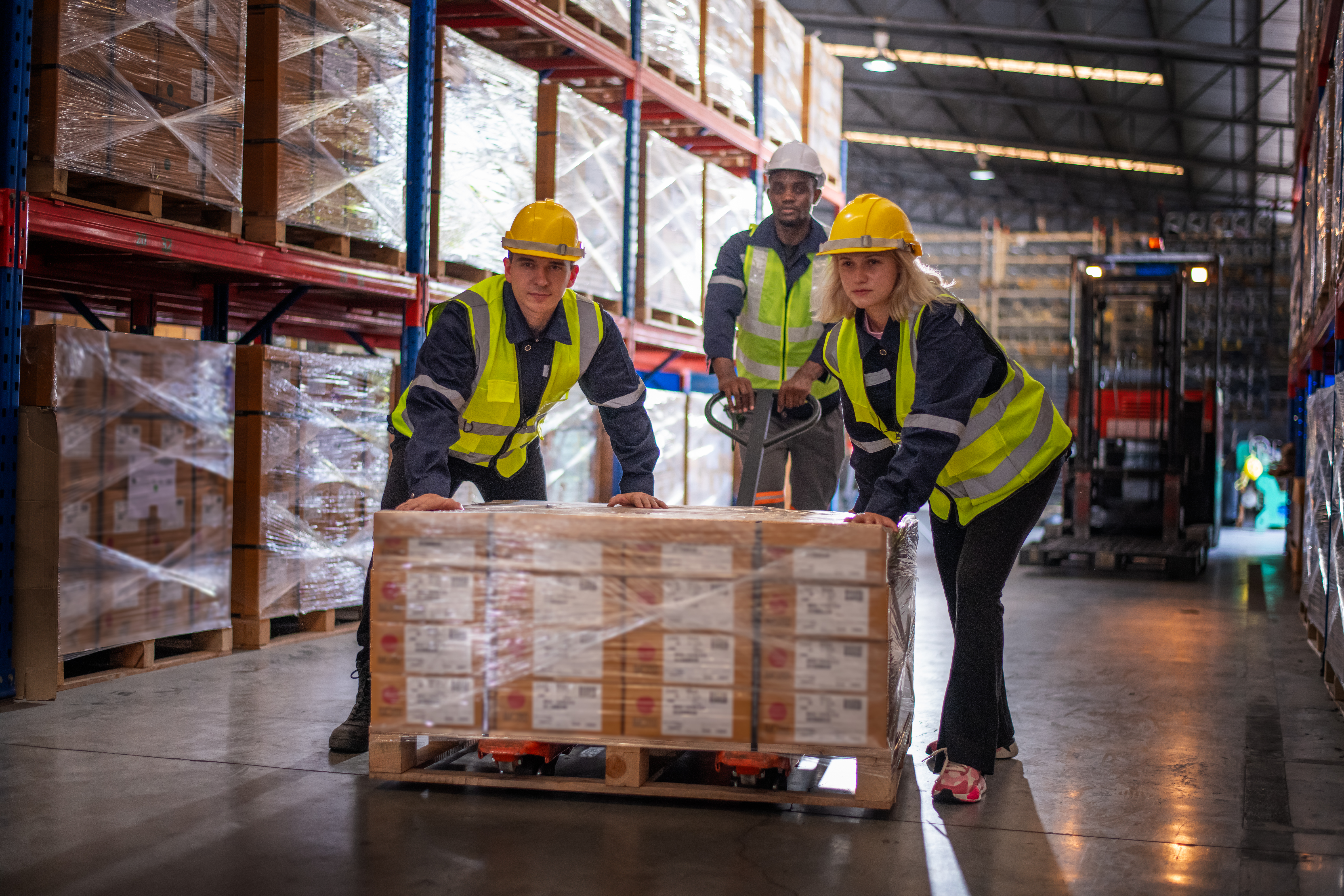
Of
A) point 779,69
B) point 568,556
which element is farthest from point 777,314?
point 779,69

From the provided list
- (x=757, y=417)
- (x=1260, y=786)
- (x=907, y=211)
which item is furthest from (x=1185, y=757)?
(x=907, y=211)

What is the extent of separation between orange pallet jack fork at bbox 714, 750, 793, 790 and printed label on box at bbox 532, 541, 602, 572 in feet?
2.00

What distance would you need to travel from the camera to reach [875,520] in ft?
9.87

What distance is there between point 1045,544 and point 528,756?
7.48 m

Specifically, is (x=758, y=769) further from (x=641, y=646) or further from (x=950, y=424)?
(x=950, y=424)

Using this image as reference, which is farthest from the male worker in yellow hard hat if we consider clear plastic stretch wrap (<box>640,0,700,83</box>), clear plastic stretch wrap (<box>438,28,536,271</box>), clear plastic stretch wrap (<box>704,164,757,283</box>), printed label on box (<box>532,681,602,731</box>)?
clear plastic stretch wrap (<box>704,164,757,283</box>)

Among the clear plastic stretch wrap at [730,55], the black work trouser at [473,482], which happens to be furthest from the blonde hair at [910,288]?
the clear plastic stretch wrap at [730,55]

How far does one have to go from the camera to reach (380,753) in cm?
327

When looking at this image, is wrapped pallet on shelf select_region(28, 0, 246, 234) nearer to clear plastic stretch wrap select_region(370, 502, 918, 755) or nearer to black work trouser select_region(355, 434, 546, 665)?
black work trouser select_region(355, 434, 546, 665)

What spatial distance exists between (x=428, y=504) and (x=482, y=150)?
12.0 ft

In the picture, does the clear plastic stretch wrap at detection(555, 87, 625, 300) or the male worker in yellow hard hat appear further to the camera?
the clear plastic stretch wrap at detection(555, 87, 625, 300)

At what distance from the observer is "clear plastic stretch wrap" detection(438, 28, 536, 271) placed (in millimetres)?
6254

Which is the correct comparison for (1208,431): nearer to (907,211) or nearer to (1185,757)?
(1185,757)

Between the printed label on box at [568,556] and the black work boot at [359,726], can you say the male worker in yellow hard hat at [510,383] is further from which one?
the printed label on box at [568,556]
